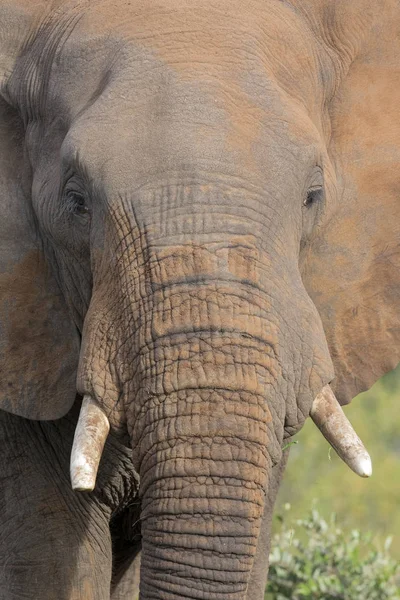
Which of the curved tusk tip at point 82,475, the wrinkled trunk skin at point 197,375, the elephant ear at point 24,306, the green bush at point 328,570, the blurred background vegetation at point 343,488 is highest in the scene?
the wrinkled trunk skin at point 197,375

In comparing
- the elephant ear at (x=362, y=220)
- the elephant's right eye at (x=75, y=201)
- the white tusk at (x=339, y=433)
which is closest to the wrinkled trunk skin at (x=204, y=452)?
the white tusk at (x=339, y=433)

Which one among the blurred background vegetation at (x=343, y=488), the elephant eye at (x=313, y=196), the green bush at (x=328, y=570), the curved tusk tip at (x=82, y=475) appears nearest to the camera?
the curved tusk tip at (x=82, y=475)

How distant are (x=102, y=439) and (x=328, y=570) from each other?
2722 millimetres

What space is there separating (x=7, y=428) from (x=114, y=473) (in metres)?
0.38

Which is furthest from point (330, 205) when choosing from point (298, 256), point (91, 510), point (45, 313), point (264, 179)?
point (91, 510)

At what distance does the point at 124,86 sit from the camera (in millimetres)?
3875

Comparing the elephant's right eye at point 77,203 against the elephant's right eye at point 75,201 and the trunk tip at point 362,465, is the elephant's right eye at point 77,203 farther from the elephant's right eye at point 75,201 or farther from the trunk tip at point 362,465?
the trunk tip at point 362,465

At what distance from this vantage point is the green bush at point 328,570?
5867 mm

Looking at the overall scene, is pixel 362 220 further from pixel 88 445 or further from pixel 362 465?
pixel 88 445

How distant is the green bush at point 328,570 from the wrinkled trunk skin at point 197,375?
2.27 meters

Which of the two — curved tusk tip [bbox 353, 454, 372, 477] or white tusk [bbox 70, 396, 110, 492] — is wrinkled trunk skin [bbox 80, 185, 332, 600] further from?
curved tusk tip [bbox 353, 454, 372, 477]

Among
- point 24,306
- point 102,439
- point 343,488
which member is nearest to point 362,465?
point 102,439

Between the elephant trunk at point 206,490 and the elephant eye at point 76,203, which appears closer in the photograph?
the elephant trunk at point 206,490

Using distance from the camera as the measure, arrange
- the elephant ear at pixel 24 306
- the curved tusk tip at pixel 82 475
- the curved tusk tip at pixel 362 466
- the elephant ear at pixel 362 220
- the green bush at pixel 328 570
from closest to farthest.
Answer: the curved tusk tip at pixel 82 475 < the curved tusk tip at pixel 362 466 < the elephant ear at pixel 24 306 < the elephant ear at pixel 362 220 < the green bush at pixel 328 570
